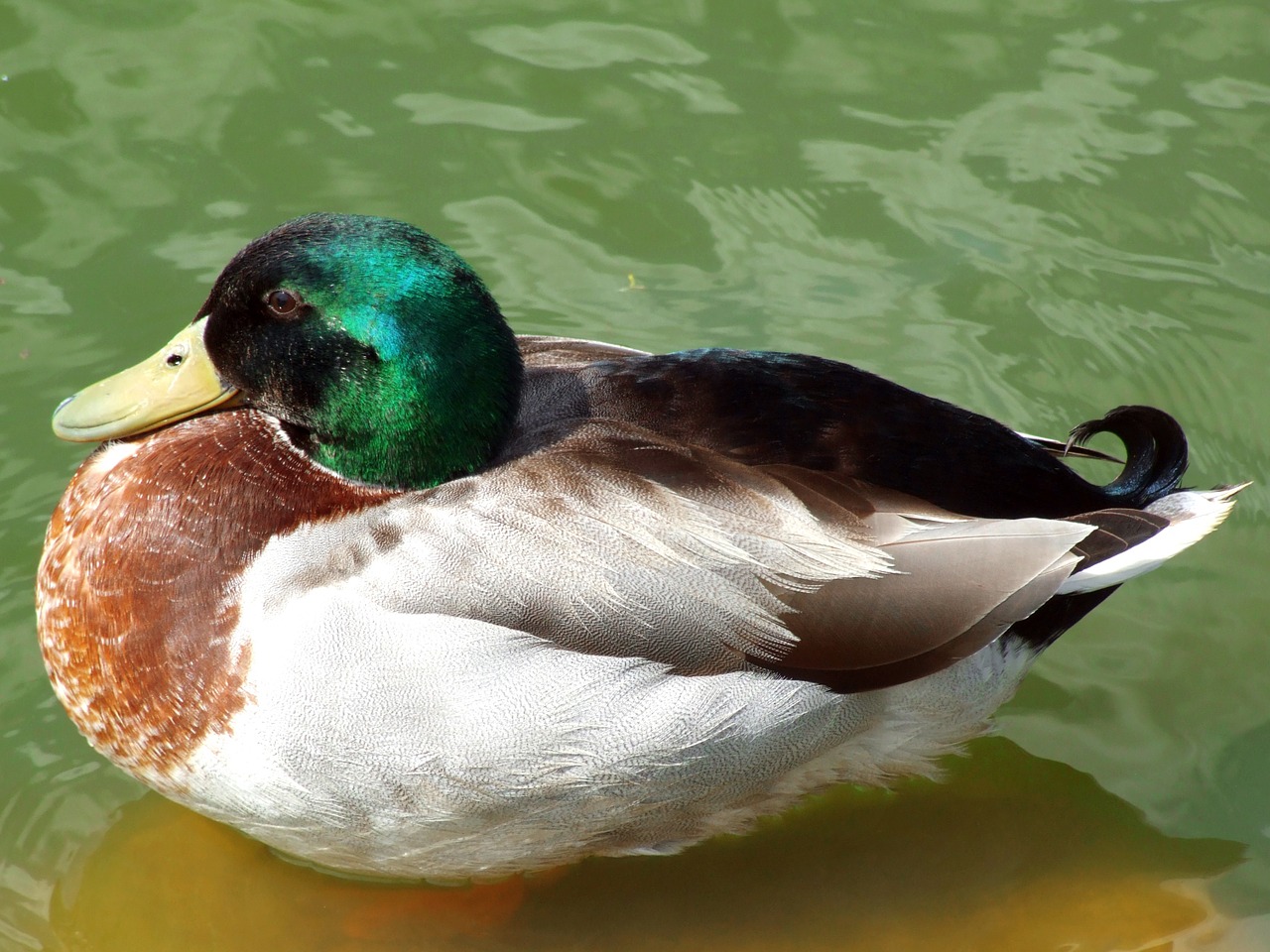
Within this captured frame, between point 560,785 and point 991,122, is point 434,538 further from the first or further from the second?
point 991,122

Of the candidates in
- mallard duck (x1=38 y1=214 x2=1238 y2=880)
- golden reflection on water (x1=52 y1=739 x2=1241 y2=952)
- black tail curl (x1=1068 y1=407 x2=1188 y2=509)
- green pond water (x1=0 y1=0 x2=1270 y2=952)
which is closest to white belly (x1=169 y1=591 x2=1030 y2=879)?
mallard duck (x1=38 y1=214 x2=1238 y2=880)

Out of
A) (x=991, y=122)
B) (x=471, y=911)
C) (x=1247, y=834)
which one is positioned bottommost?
(x=471, y=911)

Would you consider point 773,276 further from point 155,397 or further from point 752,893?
point 155,397

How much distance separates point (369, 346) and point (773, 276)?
2.66m

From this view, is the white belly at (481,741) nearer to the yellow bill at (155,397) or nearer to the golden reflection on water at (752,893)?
the golden reflection on water at (752,893)

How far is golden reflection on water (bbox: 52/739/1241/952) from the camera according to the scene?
171 inches

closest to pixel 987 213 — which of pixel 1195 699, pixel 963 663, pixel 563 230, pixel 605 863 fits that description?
pixel 563 230

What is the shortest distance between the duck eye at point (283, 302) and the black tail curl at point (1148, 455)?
85.8 inches

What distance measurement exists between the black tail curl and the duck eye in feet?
7.15

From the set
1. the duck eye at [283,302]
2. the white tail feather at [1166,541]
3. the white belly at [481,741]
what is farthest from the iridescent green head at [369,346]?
the white tail feather at [1166,541]

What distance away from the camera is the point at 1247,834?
180 inches

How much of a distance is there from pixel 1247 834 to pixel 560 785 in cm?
221

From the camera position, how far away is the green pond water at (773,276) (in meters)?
4.44

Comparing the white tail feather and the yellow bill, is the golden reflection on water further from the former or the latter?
the yellow bill
